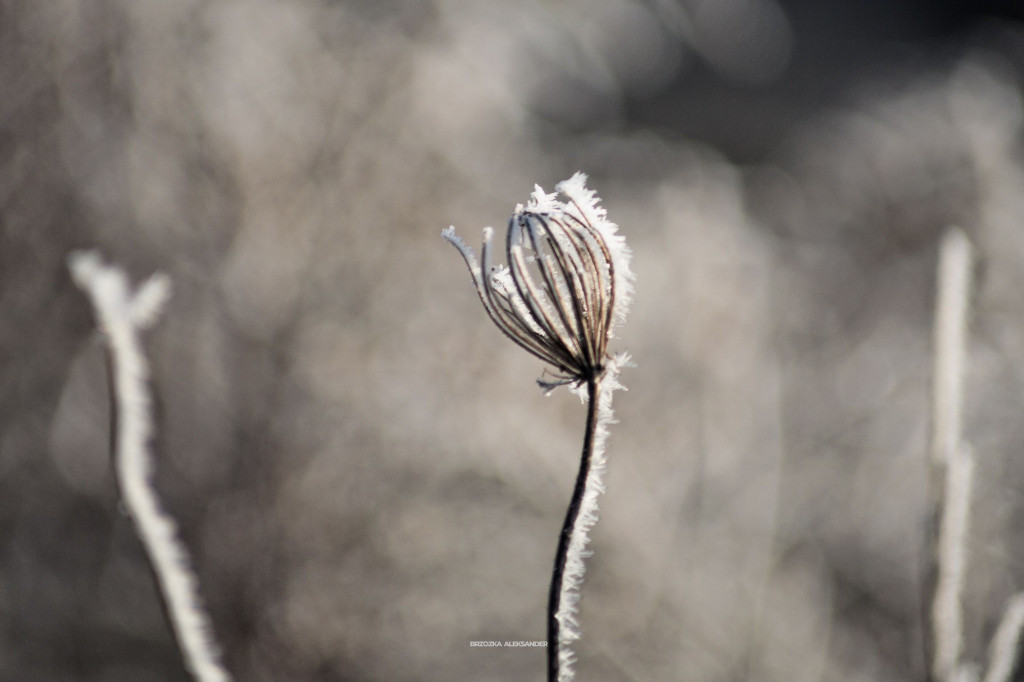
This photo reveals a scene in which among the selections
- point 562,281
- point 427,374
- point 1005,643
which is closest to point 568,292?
point 562,281

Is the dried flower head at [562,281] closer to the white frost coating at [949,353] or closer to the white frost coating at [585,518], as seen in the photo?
the white frost coating at [585,518]

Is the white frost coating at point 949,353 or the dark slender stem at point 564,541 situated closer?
the dark slender stem at point 564,541

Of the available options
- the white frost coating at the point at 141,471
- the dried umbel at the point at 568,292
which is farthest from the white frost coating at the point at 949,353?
the white frost coating at the point at 141,471

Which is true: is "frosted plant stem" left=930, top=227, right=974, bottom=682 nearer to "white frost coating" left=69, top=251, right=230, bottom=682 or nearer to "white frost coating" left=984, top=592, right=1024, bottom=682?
"white frost coating" left=984, top=592, right=1024, bottom=682

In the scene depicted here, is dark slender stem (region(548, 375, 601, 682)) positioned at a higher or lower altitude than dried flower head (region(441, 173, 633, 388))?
lower

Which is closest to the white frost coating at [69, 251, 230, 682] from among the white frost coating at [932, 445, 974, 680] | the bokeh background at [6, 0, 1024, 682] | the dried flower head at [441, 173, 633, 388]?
the dried flower head at [441, 173, 633, 388]
